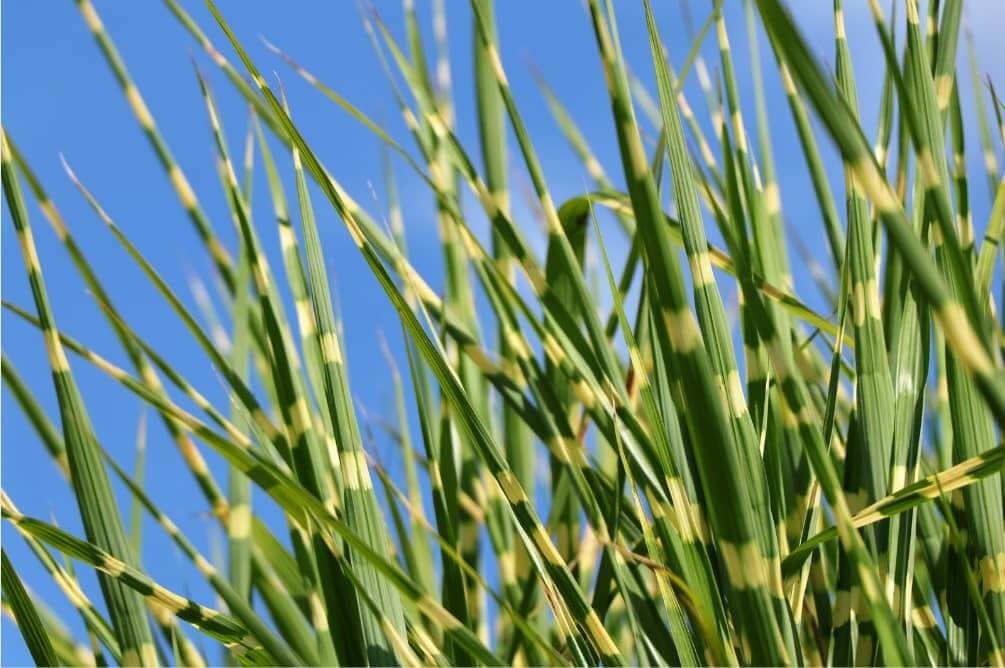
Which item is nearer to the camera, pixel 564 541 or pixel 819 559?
pixel 819 559

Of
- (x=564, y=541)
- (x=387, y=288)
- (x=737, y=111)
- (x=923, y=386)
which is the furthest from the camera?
(x=564, y=541)

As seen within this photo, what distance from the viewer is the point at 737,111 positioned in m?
0.74

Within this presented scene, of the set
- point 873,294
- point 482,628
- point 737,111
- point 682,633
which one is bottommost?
point 482,628

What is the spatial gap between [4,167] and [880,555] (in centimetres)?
52

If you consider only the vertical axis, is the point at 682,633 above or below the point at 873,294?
below

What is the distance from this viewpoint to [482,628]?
0.99 meters

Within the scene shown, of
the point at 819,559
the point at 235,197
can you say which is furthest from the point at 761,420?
the point at 235,197

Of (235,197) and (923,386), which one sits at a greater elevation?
(235,197)

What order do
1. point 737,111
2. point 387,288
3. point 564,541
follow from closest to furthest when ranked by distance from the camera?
point 387,288 < point 737,111 < point 564,541

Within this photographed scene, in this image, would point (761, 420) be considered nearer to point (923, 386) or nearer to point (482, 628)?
point (923, 386)

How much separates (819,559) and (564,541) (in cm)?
36

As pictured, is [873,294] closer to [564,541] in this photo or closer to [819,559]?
[819,559]

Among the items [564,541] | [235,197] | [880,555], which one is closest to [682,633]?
[880,555]

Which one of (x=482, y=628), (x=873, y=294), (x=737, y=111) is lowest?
(x=482, y=628)
